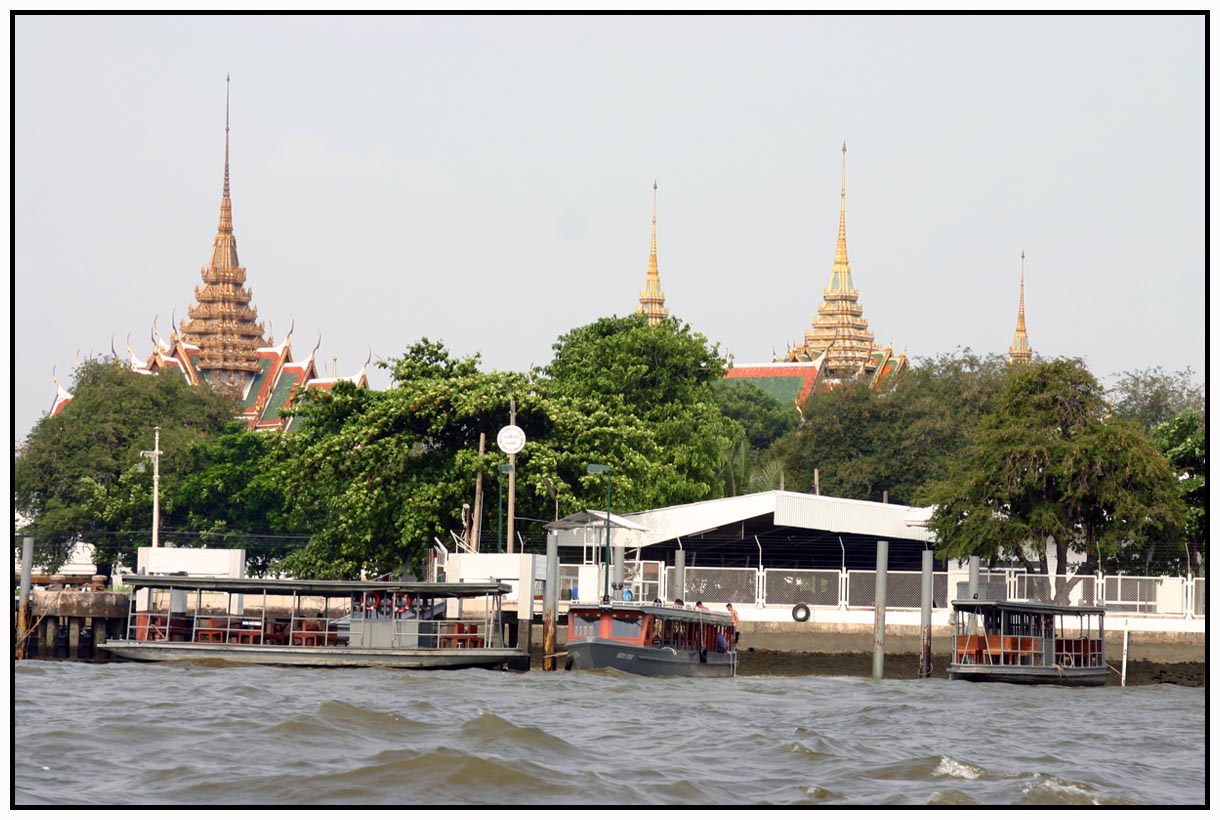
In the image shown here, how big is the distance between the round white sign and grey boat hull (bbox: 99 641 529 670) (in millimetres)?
9083

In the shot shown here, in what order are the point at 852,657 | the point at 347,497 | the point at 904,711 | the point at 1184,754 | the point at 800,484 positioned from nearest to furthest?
the point at 1184,754, the point at 904,711, the point at 852,657, the point at 347,497, the point at 800,484

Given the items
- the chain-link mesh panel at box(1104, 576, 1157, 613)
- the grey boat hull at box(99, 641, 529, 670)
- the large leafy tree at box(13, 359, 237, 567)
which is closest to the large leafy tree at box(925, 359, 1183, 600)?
the chain-link mesh panel at box(1104, 576, 1157, 613)

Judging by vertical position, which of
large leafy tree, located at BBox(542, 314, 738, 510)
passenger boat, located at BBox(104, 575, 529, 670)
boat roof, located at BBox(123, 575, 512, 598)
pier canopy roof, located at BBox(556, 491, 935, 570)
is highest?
large leafy tree, located at BBox(542, 314, 738, 510)

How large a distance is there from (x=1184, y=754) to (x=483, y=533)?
2905 centimetres

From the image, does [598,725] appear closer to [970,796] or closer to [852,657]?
[970,796]

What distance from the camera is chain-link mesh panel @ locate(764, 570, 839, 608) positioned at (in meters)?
42.2

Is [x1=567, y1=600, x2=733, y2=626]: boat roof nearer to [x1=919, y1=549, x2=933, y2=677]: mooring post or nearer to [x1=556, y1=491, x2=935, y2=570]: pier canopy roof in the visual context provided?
[x1=919, y1=549, x2=933, y2=677]: mooring post

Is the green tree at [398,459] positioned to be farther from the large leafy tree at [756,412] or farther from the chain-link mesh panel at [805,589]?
the large leafy tree at [756,412]

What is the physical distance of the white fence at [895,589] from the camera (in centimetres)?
4100

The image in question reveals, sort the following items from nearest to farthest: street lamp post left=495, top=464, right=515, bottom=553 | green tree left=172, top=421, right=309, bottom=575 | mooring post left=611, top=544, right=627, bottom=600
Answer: mooring post left=611, top=544, right=627, bottom=600
street lamp post left=495, top=464, right=515, bottom=553
green tree left=172, top=421, right=309, bottom=575

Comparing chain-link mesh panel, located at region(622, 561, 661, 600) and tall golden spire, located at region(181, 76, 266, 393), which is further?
tall golden spire, located at region(181, 76, 266, 393)

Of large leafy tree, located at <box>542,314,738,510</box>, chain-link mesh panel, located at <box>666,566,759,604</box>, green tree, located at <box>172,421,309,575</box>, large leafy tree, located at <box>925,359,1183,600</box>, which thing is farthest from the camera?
green tree, located at <box>172,421,309,575</box>

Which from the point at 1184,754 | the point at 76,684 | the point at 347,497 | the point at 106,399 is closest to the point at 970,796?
the point at 1184,754

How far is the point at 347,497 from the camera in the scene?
48.8 meters
